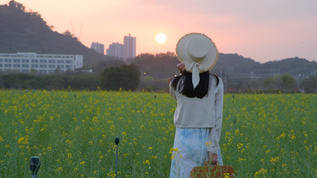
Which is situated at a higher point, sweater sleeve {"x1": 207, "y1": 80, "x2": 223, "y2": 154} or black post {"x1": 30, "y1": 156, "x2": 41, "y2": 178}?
sweater sleeve {"x1": 207, "y1": 80, "x2": 223, "y2": 154}

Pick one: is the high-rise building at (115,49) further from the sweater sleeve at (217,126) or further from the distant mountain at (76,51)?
the sweater sleeve at (217,126)

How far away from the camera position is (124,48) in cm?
17662

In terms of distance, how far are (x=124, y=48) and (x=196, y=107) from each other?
577 feet

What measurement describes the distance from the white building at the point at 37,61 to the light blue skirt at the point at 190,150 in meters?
109

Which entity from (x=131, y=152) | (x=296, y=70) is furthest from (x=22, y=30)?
(x=131, y=152)

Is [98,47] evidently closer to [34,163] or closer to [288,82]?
[288,82]

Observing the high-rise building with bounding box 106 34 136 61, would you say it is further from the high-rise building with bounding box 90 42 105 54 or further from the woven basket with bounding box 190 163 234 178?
the woven basket with bounding box 190 163 234 178

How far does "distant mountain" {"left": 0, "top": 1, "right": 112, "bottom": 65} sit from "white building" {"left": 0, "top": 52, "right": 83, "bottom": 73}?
218cm

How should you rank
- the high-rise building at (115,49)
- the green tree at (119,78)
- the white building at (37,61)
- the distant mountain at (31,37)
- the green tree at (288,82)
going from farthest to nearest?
the high-rise building at (115,49)
the white building at (37,61)
the distant mountain at (31,37)
the green tree at (288,82)
the green tree at (119,78)

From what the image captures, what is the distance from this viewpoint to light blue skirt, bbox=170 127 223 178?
8.73ft

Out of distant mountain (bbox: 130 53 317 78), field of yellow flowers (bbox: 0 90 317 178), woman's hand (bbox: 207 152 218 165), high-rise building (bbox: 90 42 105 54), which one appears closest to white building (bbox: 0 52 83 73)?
distant mountain (bbox: 130 53 317 78)

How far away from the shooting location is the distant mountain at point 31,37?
9919 centimetres

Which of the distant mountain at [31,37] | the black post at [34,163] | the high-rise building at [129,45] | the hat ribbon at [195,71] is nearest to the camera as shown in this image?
the black post at [34,163]

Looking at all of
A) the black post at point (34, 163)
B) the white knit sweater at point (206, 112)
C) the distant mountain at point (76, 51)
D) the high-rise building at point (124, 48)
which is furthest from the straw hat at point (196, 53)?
the high-rise building at point (124, 48)
